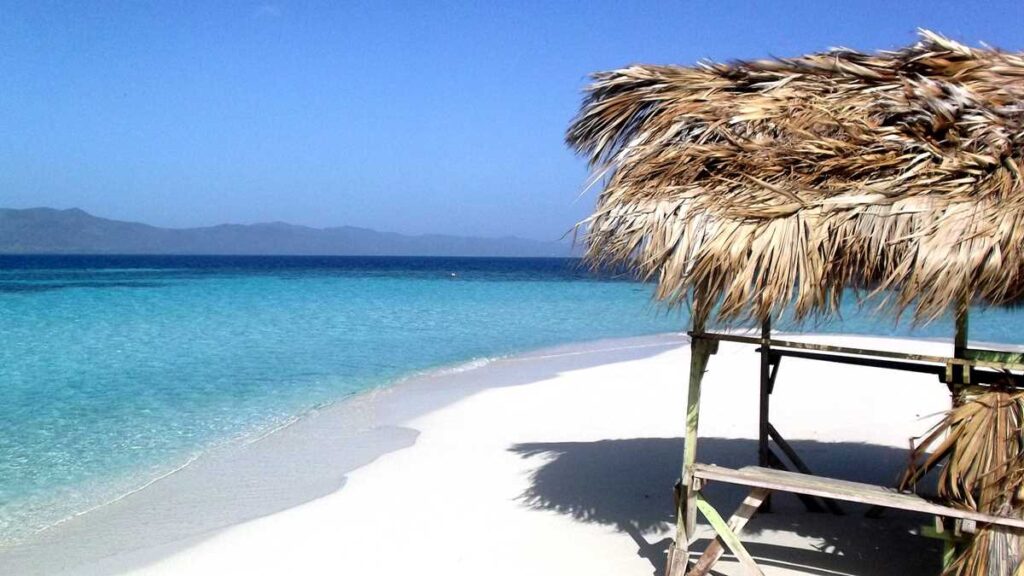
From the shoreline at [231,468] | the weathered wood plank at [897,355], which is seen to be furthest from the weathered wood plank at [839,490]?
the shoreline at [231,468]

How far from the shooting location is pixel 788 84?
3664mm

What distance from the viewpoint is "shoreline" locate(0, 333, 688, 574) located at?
15.0ft

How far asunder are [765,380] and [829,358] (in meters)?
0.54

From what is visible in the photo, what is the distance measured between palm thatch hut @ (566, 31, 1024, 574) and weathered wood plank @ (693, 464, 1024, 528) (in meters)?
0.27

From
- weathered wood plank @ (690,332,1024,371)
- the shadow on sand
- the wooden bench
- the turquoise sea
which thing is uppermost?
weathered wood plank @ (690,332,1024,371)

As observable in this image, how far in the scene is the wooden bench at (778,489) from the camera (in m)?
2.95

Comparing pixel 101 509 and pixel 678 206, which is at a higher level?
pixel 678 206

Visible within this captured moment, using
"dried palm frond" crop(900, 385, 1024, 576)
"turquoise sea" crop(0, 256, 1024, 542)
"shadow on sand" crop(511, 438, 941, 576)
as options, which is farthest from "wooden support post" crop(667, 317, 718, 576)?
"dried palm frond" crop(900, 385, 1024, 576)

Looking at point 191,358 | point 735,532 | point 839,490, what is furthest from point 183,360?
point 839,490

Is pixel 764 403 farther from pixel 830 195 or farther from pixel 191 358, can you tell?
pixel 191 358

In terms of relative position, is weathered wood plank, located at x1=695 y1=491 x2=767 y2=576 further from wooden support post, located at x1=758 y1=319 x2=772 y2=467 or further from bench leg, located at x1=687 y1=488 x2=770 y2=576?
wooden support post, located at x1=758 y1=319 x2=772 y2=467

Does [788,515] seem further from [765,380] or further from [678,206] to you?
[678,206]

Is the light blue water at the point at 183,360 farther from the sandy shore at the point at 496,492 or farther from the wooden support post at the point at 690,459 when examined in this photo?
the sandy shore at the point at 496,492

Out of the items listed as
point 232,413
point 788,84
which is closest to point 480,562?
point 788,84
